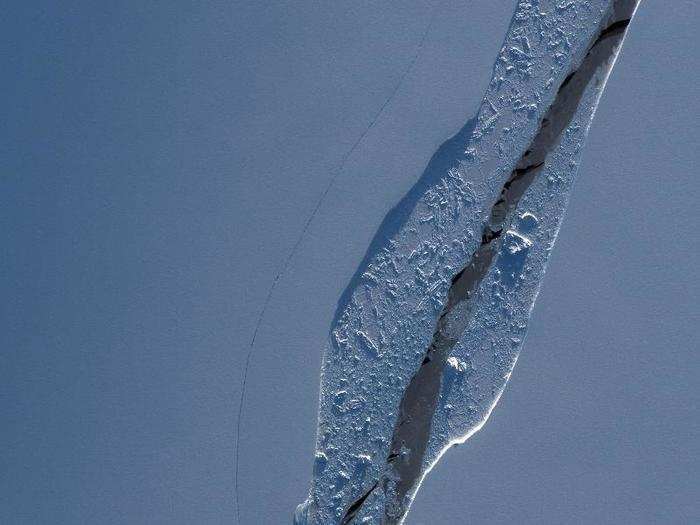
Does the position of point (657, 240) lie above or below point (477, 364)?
above

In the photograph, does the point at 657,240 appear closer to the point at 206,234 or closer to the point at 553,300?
the point at 553,300

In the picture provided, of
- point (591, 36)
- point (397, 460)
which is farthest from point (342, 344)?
point (591, 36)

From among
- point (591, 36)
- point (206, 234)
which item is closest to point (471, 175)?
point (591, 36)

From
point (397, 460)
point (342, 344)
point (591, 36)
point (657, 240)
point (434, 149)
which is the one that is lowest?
point (397, 460)
